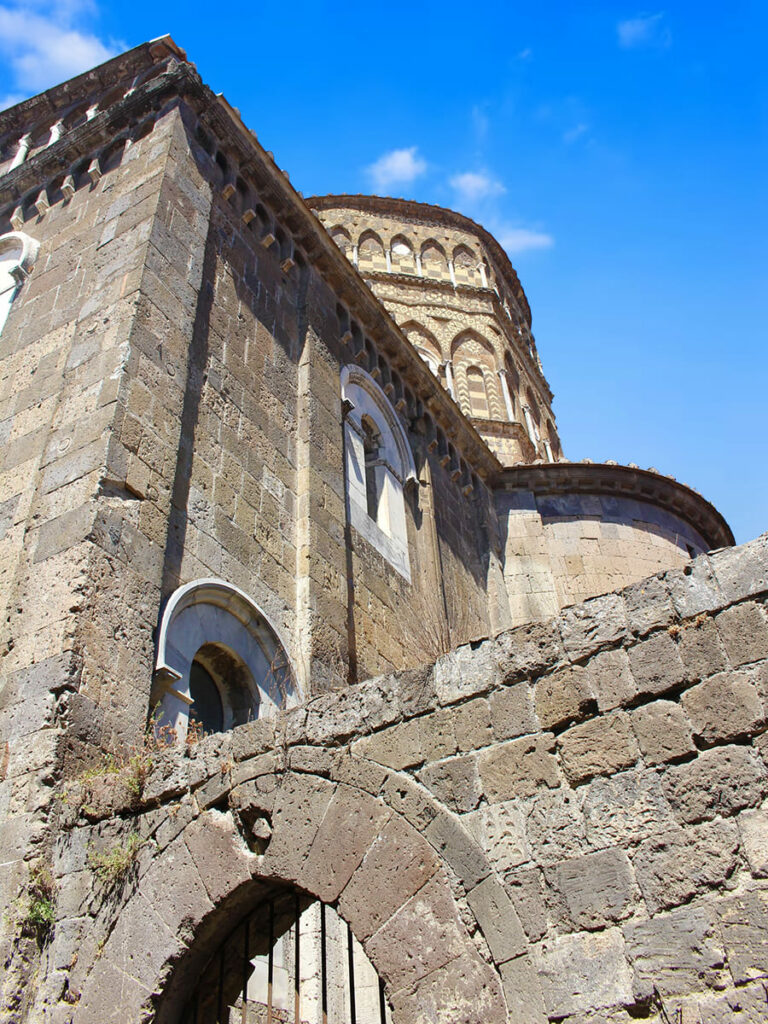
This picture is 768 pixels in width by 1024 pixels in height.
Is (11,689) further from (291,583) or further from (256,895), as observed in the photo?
(291,583)

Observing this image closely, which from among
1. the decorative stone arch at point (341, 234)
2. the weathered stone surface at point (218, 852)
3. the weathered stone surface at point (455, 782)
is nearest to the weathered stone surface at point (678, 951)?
the weathered stone surface at point (455, 782)

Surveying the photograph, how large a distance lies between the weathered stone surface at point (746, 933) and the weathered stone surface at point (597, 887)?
368 mm

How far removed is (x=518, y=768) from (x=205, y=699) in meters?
3.01

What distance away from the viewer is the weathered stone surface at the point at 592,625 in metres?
4.23

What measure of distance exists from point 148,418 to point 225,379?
4.87ft

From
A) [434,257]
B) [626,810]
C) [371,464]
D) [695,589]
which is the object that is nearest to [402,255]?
[434,257]

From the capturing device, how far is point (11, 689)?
518cm

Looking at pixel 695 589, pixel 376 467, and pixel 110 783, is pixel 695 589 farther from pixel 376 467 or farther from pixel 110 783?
pixel 376 467

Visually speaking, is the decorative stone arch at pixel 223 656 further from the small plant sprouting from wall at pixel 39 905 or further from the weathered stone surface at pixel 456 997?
the weathered stone surface at pixel 456 997

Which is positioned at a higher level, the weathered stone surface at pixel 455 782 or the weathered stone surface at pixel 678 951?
the weathered stone surface at pixel 455 782

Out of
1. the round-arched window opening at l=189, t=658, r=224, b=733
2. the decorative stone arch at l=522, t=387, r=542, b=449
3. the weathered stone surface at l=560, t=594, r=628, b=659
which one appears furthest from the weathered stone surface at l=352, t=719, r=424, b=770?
the decorative stone arch at l=522, t=387, r=542, b=449

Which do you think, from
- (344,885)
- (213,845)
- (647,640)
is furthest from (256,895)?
(647,640)

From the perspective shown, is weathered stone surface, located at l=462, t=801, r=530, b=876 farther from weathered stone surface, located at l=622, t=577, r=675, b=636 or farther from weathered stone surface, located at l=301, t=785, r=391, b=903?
weathered stone surface, located at l=622, t=577, r=675, b=636

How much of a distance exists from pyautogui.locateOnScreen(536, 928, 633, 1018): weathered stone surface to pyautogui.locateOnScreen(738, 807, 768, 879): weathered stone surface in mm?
591
